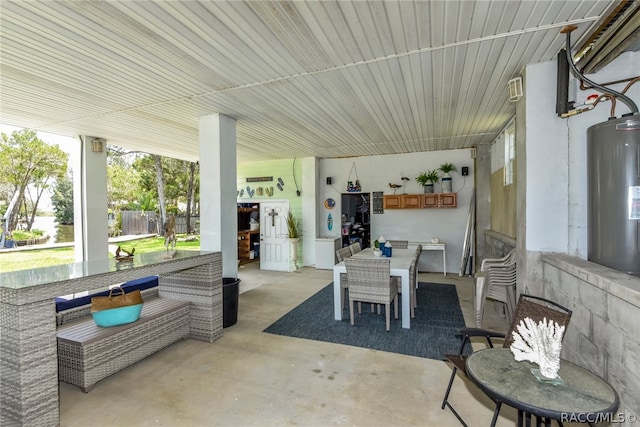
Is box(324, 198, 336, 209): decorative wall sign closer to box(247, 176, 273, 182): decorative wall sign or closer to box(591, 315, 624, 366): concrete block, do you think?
box(247, 176, 273, 182): decorative wall sign

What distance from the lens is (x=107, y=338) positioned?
2.54 m

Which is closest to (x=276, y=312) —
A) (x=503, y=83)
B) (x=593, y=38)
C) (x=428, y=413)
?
(x=428, y=413)

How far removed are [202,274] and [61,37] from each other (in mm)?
2506

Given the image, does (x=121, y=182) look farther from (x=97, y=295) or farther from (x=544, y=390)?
(x=544, y=390)

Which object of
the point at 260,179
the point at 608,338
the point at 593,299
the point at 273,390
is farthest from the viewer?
the point at 260,179

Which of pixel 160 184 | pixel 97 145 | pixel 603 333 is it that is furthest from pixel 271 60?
pixel 160 184

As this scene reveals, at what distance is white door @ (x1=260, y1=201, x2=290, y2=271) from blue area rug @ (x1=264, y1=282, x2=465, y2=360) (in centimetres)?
293

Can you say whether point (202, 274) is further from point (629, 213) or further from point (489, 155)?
point (489, 155)

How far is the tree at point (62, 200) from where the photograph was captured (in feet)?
38.4

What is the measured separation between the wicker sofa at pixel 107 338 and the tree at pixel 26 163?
27.2 feet

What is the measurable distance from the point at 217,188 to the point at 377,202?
178 inches

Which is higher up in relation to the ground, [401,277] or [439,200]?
[439,200]

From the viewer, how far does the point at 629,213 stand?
1904 mm

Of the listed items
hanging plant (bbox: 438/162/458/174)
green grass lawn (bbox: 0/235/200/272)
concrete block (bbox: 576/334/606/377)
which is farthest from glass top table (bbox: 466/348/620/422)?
green grass lawn (bbox: 0/235/200/272)
